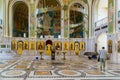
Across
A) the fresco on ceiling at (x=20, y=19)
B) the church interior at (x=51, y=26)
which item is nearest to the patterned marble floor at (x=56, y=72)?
the church interior at (x=51, y=26)

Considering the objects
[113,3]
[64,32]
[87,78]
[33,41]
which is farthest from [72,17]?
[87,78]

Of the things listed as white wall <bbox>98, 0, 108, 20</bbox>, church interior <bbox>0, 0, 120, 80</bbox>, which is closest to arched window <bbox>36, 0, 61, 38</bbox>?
church interior <bbox>0, 0, 120, 80</bbox>

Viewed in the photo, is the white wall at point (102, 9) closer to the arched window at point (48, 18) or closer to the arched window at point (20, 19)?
the arched window at point (48, 18)

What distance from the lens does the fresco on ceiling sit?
2789 cm

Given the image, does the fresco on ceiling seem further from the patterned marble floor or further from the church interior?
the patterned marble floor

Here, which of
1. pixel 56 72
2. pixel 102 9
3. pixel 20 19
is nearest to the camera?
pixel 56 72

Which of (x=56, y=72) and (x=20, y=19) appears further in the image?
(x=20, y=19)

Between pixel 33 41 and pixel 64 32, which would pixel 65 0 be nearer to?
pixel 64 32

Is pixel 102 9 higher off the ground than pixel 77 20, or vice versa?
pixel 102 9

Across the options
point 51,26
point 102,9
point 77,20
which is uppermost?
point 102,9

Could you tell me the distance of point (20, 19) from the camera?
28141mm

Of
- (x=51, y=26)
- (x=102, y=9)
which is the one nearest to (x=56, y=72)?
(x=102, y=9)

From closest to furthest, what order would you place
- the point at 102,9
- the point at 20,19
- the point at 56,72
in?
1. the point at 56,72
2. the point at 102,9
3. the point at 20,19

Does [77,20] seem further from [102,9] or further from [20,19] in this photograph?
[20,19]
